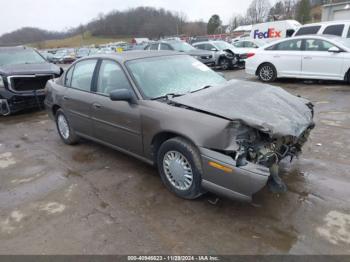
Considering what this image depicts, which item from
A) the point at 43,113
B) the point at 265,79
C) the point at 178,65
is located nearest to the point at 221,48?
the point at 265,79

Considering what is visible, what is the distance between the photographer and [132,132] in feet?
12.1

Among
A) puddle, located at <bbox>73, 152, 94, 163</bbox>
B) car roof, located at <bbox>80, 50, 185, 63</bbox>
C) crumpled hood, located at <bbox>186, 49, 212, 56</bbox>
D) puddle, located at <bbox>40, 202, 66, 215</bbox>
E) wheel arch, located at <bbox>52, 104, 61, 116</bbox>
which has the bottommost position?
puddle, located at <bbox>40, 202, 66, 215</bbox>

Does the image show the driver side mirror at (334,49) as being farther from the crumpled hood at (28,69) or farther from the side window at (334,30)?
the crumpled hood at (28,69)

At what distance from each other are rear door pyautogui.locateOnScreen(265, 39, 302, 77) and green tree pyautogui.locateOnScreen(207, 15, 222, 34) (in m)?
75.4

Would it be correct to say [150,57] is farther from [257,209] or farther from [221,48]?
[221,48]

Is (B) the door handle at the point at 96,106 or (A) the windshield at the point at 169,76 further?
(B) the door handle at the point at 96,106

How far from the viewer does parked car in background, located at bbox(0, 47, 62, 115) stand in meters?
7.30

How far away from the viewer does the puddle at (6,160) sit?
15.4 ft

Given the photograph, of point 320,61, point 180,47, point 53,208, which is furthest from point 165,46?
point 53,208

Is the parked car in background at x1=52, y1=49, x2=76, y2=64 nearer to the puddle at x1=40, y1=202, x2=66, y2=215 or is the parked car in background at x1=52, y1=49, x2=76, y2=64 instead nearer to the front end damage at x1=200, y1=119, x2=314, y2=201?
the puddle at x1=40, y1=202, x2=66, y2=215

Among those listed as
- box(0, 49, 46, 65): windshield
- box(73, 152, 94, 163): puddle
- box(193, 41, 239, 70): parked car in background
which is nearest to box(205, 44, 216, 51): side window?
box(193, 41, 239, 70): parked car in background

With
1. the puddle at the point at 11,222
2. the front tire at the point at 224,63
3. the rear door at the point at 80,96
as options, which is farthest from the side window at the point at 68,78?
the front tire at the point at 224,63

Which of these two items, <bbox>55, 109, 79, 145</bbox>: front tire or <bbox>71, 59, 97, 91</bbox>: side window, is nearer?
<bbox>71, 59, 97, 91</bbox>: side window

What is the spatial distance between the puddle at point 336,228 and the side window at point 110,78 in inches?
105
